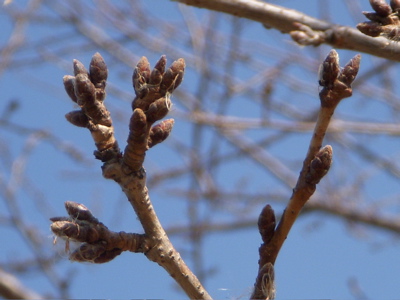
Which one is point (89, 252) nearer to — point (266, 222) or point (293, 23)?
point (266, 222)

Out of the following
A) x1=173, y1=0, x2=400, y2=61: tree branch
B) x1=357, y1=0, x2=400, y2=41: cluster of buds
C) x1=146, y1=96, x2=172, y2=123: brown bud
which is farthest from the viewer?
x1=173, y1=0, x2=400, y2=61: tree branch

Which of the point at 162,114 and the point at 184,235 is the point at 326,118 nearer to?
the point at 162,114

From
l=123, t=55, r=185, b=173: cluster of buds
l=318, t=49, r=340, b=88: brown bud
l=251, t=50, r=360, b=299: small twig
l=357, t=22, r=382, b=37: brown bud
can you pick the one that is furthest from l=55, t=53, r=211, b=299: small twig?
l=357, t=22, r=382, b=37: brown bud

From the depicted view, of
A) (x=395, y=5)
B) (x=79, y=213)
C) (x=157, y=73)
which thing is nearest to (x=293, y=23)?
(x=395, y=5)

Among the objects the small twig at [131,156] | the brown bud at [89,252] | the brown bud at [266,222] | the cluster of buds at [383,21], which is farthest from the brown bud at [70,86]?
the cluster of buds at [383,21]

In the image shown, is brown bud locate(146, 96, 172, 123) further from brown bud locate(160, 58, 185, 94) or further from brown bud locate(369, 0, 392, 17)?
brown bud locate(369, 0, 392, 17)

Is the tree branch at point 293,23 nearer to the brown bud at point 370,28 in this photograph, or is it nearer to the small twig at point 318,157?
the brown bud at point 370,28

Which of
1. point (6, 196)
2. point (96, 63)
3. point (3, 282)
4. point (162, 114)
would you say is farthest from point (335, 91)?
point (6, 196)
